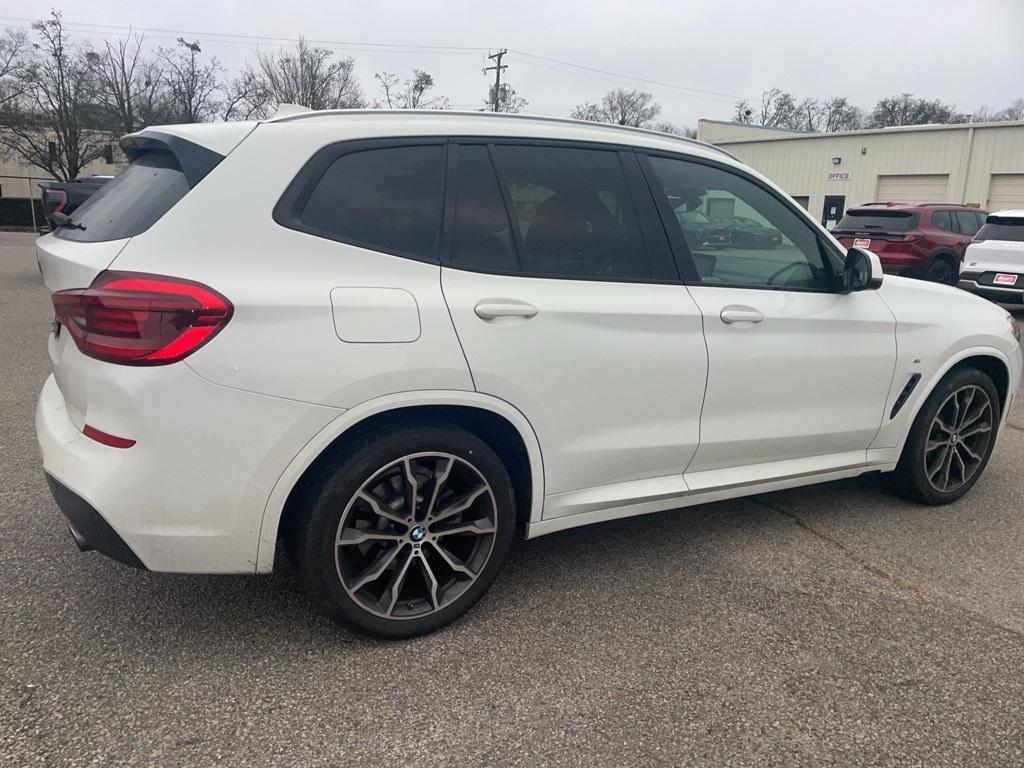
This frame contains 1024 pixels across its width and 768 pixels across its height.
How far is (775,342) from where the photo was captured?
331cm

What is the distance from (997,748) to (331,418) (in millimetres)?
2194

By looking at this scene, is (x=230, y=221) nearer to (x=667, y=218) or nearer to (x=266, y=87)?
(x=667, y=218)

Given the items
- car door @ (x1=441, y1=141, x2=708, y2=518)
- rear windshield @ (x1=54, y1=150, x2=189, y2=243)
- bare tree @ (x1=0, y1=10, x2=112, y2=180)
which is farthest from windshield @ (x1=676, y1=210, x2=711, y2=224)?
bare tree @ (x1=0, y1=10, x2=112, y2=180)

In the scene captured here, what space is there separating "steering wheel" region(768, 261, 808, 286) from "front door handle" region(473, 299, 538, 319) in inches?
51.3

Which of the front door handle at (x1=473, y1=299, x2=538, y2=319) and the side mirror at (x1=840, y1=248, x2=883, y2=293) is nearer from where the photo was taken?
the front door handle at (x1=473, y1=299, x2=538, y2=319)

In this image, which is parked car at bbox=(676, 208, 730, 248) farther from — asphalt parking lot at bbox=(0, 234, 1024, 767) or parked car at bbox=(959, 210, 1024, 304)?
parked car at bbox=(959, 210, 1024, 304)

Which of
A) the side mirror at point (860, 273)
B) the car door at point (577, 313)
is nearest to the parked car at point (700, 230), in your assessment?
the car door at point (577, 313)

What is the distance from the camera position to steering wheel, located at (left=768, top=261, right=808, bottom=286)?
3443 mm

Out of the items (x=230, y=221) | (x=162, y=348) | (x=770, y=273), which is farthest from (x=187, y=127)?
(x=770, y=273)

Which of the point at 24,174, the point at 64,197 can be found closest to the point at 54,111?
the point at 24,174

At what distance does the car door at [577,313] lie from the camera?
2.69m

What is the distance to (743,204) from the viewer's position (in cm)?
347

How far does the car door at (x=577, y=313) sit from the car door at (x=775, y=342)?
0.40 ft

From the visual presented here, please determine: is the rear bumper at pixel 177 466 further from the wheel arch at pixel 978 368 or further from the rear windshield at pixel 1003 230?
the rear windshield at pixel 1003 230
